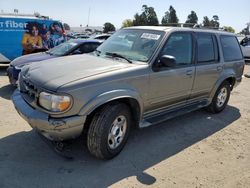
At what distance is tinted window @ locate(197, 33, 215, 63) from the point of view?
16.9 ft

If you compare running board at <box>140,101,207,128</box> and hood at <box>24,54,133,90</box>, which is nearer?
hood at <box>24,54,133,90</box>

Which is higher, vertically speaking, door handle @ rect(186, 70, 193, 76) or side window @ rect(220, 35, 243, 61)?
side window @ rect(220, 35, 243, 61)

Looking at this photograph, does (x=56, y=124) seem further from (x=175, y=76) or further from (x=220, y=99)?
(x=220, y=99)

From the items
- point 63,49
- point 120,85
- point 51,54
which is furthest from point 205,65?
point 51,54

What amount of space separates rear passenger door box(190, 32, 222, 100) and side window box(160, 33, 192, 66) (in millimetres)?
258

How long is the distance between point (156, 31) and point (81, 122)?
2107 mm

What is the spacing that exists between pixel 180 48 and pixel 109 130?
2.01 metres

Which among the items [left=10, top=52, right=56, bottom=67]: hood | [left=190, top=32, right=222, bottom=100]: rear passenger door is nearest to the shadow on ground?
[left=190, top=32, right=222, bottom=100]: rear passenger door

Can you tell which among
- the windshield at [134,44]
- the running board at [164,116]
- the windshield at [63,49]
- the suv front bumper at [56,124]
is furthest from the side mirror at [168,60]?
the windshield at [63,49]

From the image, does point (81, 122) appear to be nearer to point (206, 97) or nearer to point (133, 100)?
point (133, 100)

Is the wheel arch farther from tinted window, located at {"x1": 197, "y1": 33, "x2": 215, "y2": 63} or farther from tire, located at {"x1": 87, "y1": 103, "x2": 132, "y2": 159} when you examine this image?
tinted window, located at {"x1": 197, "y1": 33, "x2": 215, "y2": 63}

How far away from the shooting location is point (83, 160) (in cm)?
388

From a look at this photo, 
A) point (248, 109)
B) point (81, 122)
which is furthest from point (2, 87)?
point (248, 109)

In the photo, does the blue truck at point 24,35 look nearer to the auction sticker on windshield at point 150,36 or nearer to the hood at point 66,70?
the hood at point 66,70
